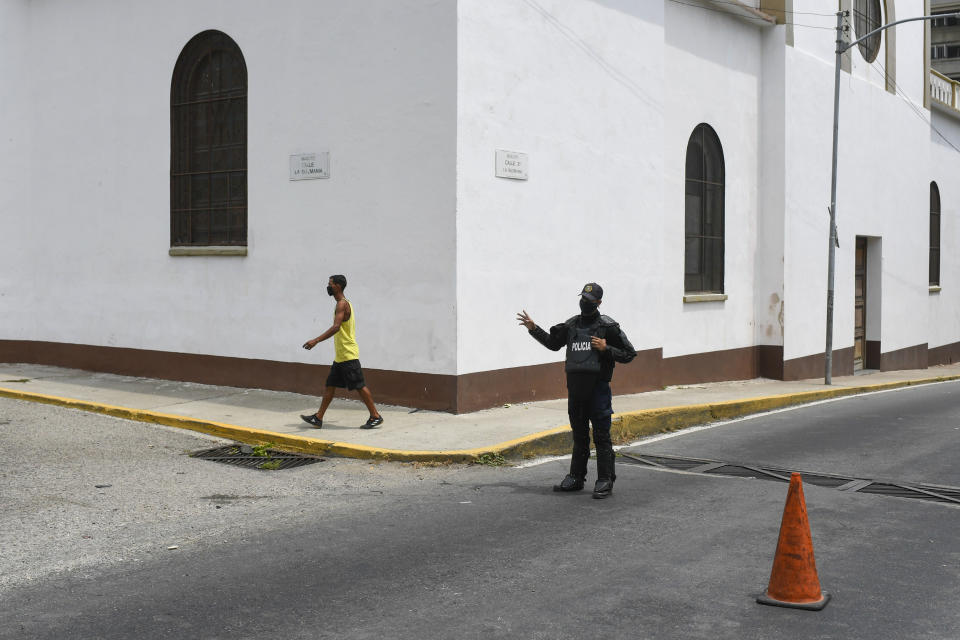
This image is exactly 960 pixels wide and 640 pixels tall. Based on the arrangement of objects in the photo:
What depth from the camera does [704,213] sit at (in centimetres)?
1667

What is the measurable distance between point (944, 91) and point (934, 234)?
169 inches

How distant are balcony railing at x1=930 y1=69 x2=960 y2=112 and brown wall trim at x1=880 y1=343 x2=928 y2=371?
22.5 ft

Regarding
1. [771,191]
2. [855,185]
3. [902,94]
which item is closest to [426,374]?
[771,191]

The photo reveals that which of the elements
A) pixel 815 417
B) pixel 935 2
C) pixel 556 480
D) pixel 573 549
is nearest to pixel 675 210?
pixel 815 417

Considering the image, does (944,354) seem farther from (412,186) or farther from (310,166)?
(310,166)

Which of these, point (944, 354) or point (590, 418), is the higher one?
point (590, 418)

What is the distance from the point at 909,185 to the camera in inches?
931

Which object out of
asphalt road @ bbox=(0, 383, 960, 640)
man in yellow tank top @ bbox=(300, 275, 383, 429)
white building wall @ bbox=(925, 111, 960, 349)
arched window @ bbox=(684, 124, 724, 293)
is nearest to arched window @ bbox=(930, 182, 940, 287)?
white building wall @ bbox=(925, 111, 960, 349)

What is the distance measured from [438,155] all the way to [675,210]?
18.9ft

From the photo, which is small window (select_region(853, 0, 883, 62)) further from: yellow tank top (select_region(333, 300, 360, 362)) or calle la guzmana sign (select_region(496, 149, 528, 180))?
yellow tank top (select_region(333, 300, 360, 362))

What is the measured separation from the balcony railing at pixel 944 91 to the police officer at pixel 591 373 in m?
22.4

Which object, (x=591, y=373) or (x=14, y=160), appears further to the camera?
(x=14, y=160)

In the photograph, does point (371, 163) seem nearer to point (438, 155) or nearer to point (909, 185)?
point (438, 155)

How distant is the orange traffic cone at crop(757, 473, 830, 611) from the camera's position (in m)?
5.05
